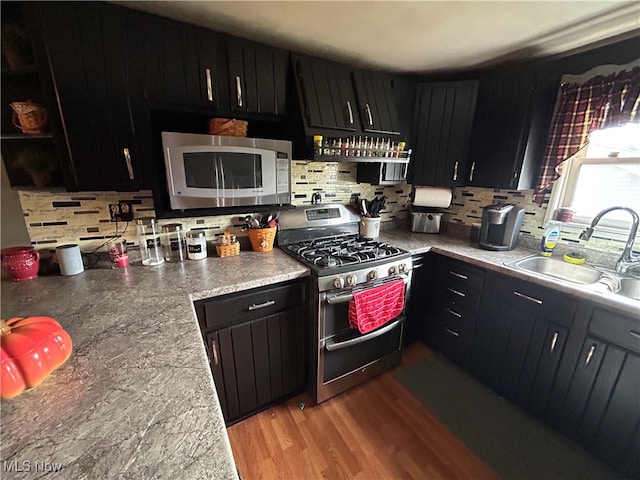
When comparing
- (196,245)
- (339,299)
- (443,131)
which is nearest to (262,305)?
(339,299)

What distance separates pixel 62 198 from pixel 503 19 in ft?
8.00

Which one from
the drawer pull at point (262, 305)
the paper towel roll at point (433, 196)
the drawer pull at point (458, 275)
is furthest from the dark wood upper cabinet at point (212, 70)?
the drawer pull at point (458, 275)

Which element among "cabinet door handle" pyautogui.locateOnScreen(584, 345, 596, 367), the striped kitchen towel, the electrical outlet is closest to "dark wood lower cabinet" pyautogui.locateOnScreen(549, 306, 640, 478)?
"cabinet door handle" pyautogui.locateOnScreen(584, 345, 596, 367)

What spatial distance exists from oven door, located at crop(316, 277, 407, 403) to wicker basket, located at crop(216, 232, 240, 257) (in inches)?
25.3

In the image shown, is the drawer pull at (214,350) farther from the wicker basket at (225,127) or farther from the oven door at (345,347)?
the wicker basket at (225,127)

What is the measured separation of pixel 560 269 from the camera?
70.2 inches

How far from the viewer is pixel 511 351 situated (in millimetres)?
1659

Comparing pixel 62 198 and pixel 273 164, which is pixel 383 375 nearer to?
pixel 273 164

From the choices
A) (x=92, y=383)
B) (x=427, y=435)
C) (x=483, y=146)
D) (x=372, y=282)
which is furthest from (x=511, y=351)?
(x=92, y=383)

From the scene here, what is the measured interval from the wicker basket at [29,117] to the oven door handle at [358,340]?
1.74 metres

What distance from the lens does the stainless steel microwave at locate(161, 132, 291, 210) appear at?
1.34m

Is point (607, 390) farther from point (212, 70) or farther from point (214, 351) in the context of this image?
point (212, 70)

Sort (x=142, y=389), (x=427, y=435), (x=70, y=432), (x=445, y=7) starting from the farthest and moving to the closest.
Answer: (x=427, y=435)
(x=445, y=7)
(x=142, y=389)
(x=70, y=432)

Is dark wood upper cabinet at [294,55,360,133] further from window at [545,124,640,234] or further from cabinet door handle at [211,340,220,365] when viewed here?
window at [545,124,640,234]
